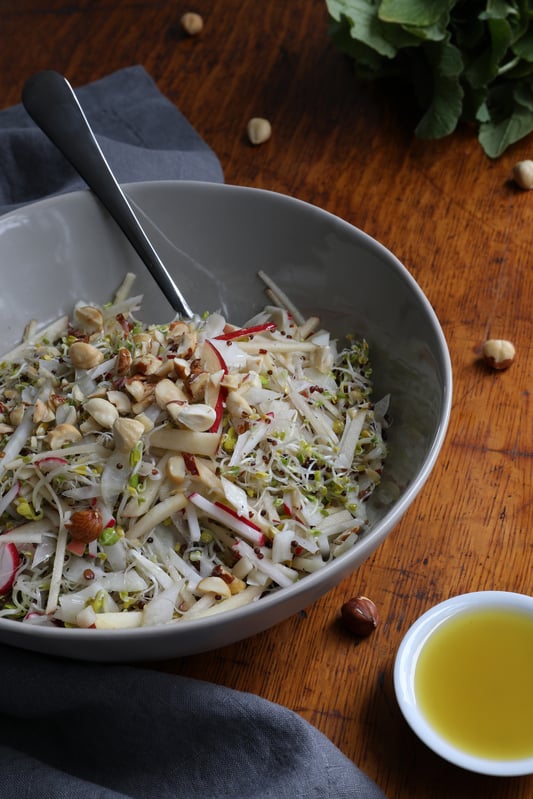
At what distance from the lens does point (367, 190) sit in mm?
2320

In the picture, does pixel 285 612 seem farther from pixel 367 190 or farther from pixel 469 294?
pixel 367 190

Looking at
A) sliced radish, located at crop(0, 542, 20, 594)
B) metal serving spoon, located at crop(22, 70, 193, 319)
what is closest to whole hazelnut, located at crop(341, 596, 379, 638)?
sliced radish, located at crop(0, 542, 20, 594)

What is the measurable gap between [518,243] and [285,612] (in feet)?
3.80

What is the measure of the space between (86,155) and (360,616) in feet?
3.54

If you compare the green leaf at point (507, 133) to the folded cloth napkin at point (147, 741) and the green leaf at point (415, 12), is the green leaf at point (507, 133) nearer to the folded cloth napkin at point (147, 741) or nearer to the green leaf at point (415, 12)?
the green leaf at point (415, 12)

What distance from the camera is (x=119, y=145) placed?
7.49ft

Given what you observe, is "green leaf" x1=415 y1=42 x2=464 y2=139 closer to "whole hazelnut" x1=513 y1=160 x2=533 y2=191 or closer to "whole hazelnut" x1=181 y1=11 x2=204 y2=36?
"whole hazelnut" x1=513 y1=160 x2=533 y2=191

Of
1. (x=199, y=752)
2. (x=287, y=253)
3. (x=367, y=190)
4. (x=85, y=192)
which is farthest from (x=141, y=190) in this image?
(x=199, y=752)

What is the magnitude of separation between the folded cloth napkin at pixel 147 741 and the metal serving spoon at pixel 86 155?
2.56 feet

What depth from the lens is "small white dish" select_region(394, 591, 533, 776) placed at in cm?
138

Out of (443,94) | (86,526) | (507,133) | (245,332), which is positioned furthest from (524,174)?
(86,526)

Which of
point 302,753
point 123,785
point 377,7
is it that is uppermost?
point 377,7

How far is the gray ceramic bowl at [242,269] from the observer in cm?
174

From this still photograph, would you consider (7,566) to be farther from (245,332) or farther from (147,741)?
(245,332)
